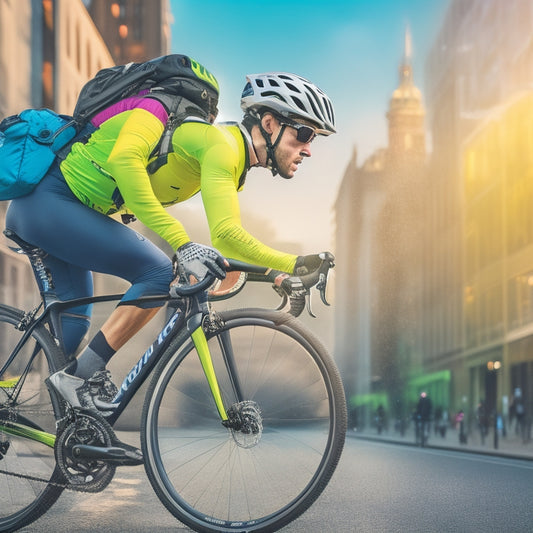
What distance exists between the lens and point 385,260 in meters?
124

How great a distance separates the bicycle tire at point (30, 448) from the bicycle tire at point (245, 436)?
58 centimetres

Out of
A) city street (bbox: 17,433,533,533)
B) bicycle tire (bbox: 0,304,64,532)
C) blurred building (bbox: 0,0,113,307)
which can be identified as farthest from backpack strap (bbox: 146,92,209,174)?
blurred building (bbox: 0,0,113,307)

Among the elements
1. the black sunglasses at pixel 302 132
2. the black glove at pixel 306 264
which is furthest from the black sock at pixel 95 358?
the black sunglasses at pixel 302 132

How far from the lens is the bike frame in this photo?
375 centimetres

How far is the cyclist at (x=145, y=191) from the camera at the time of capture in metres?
3.81

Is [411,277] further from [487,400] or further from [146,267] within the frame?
[146,267]

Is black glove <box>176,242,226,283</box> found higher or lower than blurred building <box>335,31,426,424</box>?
lower

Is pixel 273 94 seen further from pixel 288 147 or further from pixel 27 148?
pixel 27 148

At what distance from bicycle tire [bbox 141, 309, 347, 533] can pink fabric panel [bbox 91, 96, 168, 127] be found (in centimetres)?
91

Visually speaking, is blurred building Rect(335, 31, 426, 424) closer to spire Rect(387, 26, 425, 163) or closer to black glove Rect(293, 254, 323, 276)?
spire Rect(387, 26, 425, 163)

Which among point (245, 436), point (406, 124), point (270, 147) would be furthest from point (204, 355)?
point (406, 124)

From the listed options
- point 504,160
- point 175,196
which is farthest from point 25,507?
point 504,160

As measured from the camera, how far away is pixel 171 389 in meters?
3.77

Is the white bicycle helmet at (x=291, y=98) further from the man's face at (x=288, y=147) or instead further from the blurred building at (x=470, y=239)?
the blurred building at (x=470, y=239)
